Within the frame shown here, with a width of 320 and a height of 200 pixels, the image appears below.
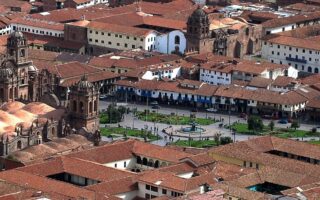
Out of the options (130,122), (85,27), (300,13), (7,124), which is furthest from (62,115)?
(300,13)

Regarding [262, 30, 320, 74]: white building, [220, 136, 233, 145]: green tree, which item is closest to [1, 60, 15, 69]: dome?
[220, 136, 233, 145]: green tree

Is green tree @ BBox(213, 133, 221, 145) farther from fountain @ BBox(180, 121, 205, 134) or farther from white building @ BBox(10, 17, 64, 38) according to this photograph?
white building @ BBox(10, 17, 64, 38)

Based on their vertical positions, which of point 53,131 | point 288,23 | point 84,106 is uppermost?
point 288,23

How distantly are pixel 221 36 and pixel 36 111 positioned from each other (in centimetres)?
2445

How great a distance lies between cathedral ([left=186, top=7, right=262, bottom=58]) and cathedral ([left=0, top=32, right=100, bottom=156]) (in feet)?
55.4


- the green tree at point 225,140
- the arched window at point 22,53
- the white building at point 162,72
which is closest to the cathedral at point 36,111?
the arched window at point 22,53

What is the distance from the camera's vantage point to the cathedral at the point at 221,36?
293 ft

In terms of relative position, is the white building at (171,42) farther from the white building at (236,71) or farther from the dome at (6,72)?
the dome at (6,72)

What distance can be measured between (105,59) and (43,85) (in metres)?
12.3

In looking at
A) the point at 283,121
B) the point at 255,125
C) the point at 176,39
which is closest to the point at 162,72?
the point at 176,39

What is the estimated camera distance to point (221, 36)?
91.1 metres

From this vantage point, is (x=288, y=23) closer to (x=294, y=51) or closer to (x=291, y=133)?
(x=294, y=51)

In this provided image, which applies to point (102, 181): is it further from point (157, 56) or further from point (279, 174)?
point (157, 56)

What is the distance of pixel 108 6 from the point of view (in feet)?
345
